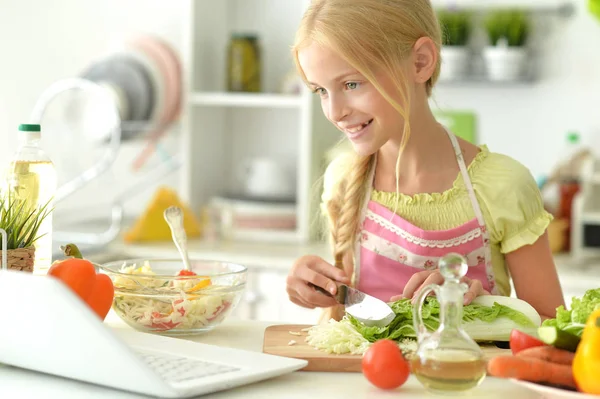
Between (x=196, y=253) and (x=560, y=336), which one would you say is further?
(x=196, y=253)

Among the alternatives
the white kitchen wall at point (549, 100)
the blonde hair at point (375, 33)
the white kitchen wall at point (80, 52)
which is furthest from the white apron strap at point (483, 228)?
the white kitchen wall at point (80, 52)

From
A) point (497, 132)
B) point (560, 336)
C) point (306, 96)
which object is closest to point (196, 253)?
point (306, 96)

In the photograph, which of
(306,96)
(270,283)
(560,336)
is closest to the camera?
(560,336)

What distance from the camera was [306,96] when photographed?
301 cm

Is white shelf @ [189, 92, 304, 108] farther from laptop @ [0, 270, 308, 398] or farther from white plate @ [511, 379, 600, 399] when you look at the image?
white plate @ [511, 379, 600, 399]

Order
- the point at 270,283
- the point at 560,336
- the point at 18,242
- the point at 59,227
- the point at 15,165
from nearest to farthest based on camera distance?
the point at 560,336 < the point at 18,242 < the point at 15,165 < the point at 270,283 < the point at 59,227

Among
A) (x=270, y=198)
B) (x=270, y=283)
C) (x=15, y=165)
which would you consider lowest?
(x=270, y=283)

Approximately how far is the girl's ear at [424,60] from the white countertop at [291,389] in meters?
0.57

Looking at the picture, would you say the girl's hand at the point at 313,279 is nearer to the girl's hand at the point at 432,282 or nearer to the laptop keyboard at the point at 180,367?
the girl's hand at the point at 432,282

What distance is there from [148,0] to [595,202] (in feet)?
5.55

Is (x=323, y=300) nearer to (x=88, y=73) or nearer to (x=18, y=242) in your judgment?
(x=18, y=242)

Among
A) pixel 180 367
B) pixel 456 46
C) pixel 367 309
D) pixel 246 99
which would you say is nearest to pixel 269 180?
pixel 246 99

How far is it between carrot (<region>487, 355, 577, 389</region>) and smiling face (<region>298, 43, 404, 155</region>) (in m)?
0.55

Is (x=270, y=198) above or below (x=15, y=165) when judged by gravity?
below
